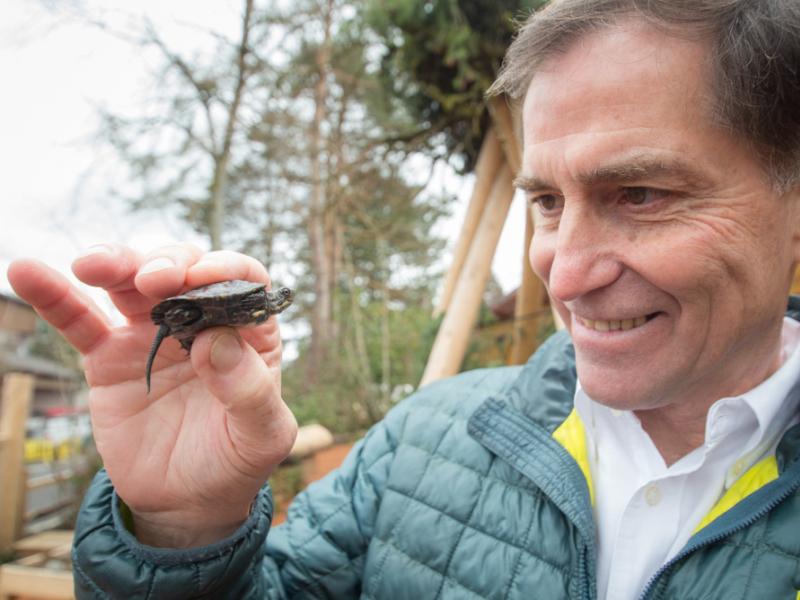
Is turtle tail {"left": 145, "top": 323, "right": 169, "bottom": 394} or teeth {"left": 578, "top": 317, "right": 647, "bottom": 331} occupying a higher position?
teeth {"left": 578, "top": 317, "right": 647, "bottom": 331}

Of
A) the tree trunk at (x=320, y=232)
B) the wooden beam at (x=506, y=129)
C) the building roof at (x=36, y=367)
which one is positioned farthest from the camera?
the tree trunk at (x=320, y=232)

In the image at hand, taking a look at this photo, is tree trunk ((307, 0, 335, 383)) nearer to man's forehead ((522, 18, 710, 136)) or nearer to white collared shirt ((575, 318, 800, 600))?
white collared shirt ((575, 318, 800, 600))

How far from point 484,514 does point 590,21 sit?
127cm

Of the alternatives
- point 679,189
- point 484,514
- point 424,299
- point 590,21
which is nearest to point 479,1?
point 590,21

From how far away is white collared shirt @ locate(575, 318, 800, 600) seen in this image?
4.27 ft

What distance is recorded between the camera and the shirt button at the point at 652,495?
4.41 feet

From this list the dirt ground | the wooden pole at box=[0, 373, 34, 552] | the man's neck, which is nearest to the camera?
the man's neck

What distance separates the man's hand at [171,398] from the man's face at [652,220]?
0.75 metres

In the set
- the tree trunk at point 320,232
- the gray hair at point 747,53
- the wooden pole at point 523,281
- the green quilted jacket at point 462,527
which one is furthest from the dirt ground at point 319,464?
the gray hair at point 747,53

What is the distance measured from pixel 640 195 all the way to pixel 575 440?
26.7 inches

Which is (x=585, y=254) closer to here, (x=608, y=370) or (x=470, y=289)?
(x=608, y=370)

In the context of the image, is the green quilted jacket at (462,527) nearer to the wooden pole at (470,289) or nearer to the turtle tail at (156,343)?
the turtle tail at (156,343)

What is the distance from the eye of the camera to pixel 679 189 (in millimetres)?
1220

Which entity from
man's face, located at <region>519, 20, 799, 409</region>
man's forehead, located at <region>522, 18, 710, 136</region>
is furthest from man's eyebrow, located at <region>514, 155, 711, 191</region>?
man's forehead, located at <region>522, 18, 710, 136</region>
